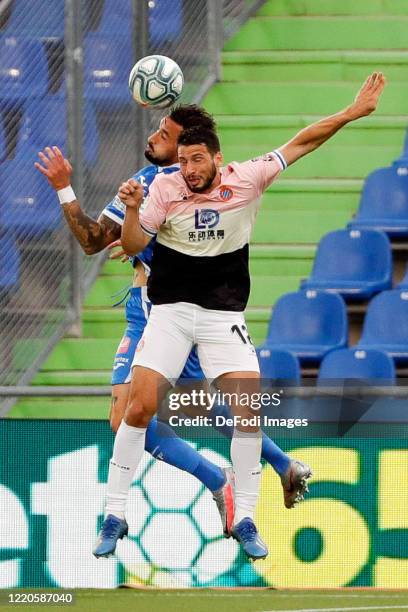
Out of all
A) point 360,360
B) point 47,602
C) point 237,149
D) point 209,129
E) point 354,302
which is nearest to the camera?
point 209,129

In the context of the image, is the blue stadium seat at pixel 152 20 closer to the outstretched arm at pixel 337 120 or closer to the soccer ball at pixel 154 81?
the soccer ball at pixel 154 81

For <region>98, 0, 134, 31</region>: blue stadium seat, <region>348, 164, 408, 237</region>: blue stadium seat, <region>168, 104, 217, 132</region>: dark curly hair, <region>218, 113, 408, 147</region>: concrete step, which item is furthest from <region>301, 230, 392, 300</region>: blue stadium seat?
<region>168, 104, 217, 132</region>: dark curly hair

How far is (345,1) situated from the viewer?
553 inches

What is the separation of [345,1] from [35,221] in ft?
12.7

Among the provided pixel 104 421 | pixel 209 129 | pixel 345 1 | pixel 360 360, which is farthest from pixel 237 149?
pixel 209 129

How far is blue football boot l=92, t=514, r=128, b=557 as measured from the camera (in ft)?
27.8

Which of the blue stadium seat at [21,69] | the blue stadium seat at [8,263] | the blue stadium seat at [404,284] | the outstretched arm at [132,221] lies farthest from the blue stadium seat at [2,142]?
the outstretched arm at [132,221]

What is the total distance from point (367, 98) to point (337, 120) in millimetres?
166

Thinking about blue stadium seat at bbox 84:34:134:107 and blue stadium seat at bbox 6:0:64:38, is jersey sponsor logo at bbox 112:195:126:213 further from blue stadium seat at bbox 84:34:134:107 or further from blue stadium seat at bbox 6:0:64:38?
→ blue stadium seat at bbox 84:34:134:107

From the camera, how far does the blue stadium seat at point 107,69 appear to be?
11.9 meters

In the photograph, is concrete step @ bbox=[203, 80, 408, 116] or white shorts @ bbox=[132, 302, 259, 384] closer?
white shorts @ bbox=[132, 302, 259, 384]

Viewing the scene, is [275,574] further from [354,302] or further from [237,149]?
[237,149]

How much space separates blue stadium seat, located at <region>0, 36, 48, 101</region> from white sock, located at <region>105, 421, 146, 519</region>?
3605mm

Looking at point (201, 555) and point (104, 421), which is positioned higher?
point (104, 421)
